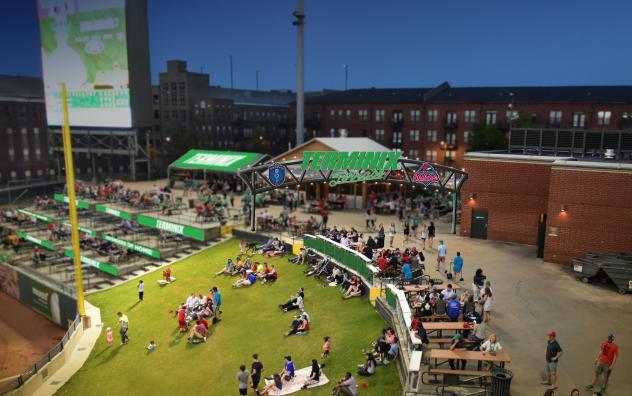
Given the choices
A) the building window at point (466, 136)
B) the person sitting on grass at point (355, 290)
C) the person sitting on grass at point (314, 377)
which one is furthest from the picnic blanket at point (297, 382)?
the building window at point (466, 136)

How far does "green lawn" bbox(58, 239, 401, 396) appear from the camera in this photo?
60.1 feet

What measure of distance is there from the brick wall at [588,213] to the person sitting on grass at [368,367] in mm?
13801

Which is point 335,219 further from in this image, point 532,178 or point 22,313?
point 22,313

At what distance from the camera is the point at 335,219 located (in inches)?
1437

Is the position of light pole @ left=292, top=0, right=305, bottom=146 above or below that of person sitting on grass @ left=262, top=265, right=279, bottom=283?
above

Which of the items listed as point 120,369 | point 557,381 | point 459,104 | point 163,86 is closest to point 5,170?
point 163,86

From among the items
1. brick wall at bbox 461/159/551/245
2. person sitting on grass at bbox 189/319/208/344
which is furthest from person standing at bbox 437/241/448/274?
person sitting on grass at bbox 189/319/208/344

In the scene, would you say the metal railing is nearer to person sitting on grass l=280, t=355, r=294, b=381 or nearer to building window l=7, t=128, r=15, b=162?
person sitting on grass l=280, t=355, r=294, b=381

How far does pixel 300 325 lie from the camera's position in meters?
20.6

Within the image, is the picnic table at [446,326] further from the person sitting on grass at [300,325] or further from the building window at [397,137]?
the building window at [397,137]

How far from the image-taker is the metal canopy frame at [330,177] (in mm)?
31516

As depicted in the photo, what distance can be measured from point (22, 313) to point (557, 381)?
36.2m

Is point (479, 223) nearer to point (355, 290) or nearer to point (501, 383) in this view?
point (355, 290)

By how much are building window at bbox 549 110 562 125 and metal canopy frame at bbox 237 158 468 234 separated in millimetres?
29434
